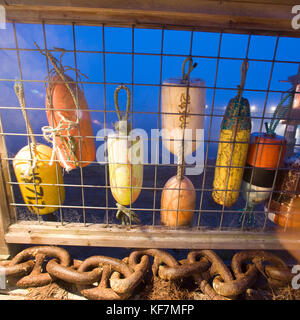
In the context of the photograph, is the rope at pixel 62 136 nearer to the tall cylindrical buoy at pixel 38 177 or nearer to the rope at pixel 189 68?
the tall cylindrical buoy at pixel 38 177

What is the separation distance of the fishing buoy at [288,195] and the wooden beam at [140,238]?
0.10m

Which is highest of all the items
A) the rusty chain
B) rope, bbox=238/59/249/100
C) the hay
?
rope, bbox=238/59/249/100

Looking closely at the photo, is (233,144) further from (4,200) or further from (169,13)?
(4,200)

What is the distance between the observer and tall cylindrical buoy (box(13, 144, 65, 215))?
0.92 meters

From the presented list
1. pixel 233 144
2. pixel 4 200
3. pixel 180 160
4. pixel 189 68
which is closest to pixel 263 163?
pixel 233 144

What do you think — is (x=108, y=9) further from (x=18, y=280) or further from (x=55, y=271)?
(x=18, y=280)

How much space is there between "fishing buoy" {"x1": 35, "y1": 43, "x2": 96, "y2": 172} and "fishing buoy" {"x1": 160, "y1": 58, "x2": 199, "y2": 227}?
1.13 ft

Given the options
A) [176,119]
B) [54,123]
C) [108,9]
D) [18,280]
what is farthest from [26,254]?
[108,9]

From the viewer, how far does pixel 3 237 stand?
0.99 meters

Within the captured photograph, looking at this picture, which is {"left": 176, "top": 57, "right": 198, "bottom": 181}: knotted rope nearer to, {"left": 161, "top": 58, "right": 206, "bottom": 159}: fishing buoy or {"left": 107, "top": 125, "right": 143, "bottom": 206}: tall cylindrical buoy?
{"left": 161, "top": 58, "right": 206, "bottom": 159}: fishing buoy

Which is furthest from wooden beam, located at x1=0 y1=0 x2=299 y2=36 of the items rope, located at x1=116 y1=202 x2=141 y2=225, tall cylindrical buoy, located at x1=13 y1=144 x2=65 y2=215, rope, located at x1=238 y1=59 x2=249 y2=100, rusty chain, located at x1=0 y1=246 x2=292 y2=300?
rusty chain, located at x1=0 y1=246 x2=292 y2=300

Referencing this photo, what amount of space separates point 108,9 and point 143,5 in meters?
0.12

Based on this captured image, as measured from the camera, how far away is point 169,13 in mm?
711

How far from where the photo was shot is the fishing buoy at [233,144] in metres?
0.88
